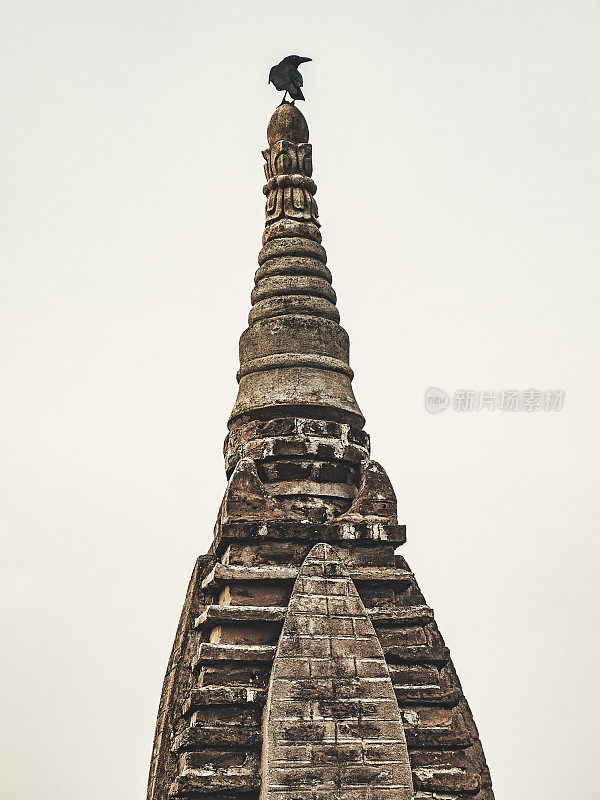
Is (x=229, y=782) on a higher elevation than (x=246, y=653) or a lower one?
lower

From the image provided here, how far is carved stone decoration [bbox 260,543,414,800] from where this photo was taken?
30.1ft

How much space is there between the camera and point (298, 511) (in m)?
11.3

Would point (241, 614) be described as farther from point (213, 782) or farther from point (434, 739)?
point (434, 739)

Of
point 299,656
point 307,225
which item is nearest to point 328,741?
point 299,656

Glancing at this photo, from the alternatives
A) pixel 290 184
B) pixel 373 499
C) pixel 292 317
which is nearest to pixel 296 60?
pixel 290 184

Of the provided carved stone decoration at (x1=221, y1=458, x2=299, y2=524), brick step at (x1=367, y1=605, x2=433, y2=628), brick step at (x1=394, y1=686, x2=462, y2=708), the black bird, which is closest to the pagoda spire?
the black bird

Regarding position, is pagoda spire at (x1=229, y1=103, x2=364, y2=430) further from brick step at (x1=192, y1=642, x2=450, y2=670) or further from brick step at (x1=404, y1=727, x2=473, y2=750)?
brick step at (x1=404, y1=727, x2=473, y2=750)

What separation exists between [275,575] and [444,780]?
2370 millimetres

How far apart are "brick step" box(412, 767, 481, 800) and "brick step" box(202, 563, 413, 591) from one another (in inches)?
71.1

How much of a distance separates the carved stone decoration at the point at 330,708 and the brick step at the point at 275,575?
0.64 feet

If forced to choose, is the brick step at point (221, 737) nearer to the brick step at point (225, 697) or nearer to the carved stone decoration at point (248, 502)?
the brick step at point (225, 697)

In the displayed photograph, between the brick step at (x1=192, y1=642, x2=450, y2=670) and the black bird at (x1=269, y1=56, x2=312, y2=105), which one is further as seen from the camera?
the black bird at (x1=269, y1=56, x2=312, y2=105)

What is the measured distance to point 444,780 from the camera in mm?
9594

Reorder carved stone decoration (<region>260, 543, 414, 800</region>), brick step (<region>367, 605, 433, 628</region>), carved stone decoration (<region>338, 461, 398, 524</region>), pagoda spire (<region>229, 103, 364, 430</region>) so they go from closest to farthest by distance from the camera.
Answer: carved stone decoration (<region>260, 543, 414, 800</region>), brick step (<region>367, 605, 433, 628</region>), carved stone decoration (<region>338, 461, 398, 524</region>), pagoda spire (<region>229, 103, 364, 430</region>)
